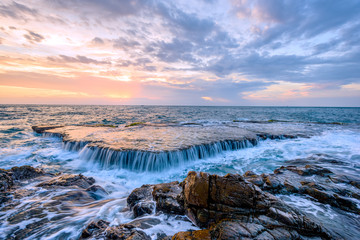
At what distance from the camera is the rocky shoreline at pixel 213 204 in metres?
3.33

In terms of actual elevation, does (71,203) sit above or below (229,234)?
below

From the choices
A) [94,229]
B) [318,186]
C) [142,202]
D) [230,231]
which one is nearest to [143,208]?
[142,202]

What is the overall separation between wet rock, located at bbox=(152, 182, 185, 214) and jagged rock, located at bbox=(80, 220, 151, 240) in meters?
1.02

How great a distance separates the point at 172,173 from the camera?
9758 mm

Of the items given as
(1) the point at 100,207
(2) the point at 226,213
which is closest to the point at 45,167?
(1) the point at 100,207

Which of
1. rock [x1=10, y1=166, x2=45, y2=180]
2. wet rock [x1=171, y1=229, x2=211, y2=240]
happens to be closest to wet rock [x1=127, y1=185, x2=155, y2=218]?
wet rock [x1=171, y1=229, x2=211, y2=240]

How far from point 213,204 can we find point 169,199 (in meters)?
1.57

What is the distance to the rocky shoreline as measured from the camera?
3328mm

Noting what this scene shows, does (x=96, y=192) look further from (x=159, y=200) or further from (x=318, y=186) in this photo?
(x=318, y=186)

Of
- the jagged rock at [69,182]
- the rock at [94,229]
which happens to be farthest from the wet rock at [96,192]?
the rock at [94,229]

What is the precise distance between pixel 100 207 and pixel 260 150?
1306 cm

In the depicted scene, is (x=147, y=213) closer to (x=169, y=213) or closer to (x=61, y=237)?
(x=169, y=213)

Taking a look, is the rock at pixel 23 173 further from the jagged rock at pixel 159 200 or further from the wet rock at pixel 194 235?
the wet rock at pixel 194 235

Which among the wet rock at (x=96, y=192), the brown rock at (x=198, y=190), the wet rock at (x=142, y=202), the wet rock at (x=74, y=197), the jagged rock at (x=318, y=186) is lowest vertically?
the wet rock at (x=96, y=192)
